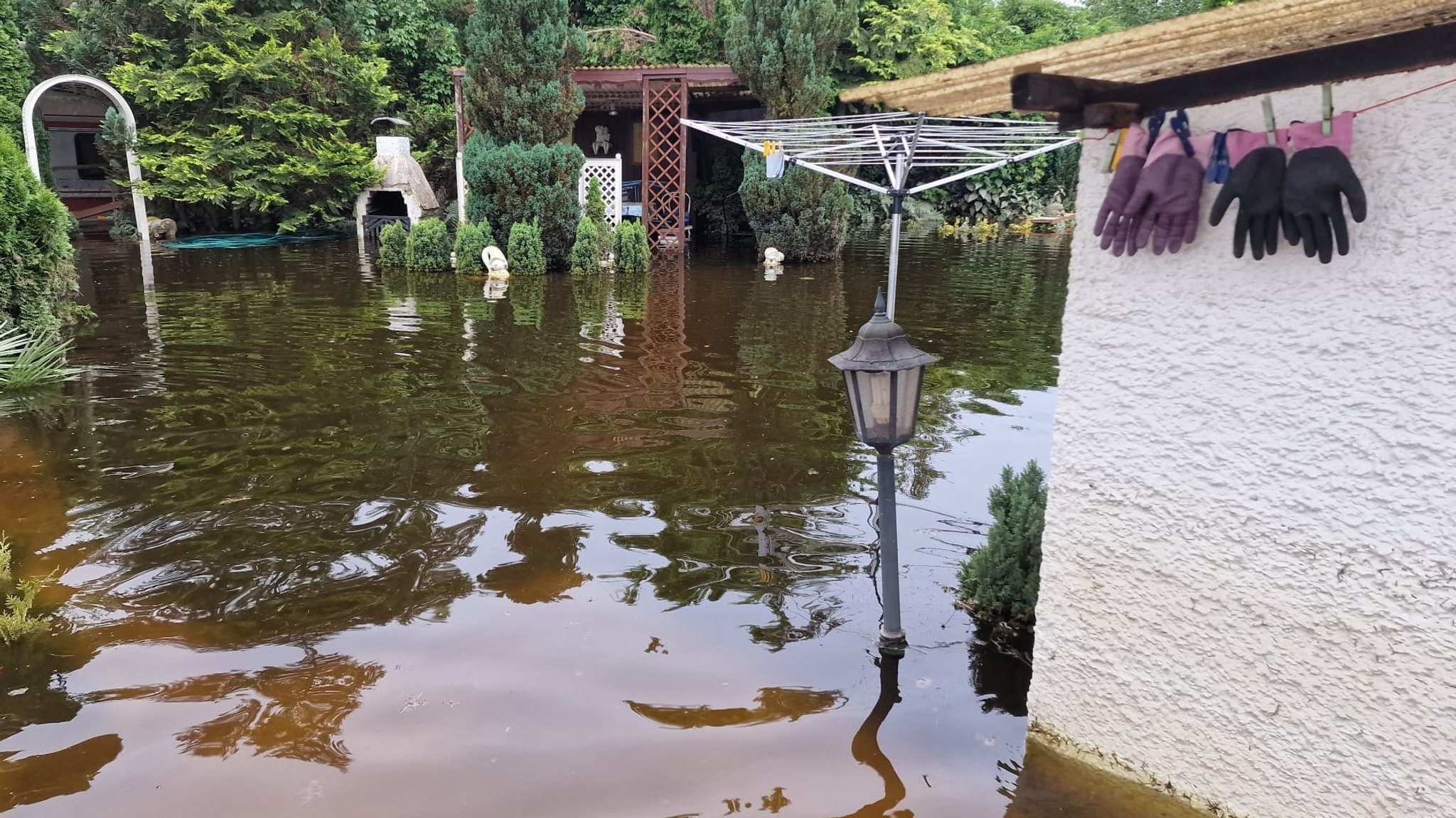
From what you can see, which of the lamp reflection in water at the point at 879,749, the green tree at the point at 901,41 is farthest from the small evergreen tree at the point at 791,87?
the lamp reflection in water at the point at 879,749

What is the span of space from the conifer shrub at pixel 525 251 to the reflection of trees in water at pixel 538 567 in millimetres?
10266

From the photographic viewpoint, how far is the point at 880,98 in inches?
117

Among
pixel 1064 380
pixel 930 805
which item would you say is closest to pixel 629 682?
pixel 930 805

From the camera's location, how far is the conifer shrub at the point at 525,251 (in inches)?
602

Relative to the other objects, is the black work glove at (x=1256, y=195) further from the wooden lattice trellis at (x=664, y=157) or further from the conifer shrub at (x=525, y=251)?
the wooden lattice trellis at (x=664, y=157)

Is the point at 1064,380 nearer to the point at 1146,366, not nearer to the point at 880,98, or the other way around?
the point at 1146,366

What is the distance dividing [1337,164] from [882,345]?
166 cm

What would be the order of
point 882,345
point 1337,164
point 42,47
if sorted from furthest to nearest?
point 42,47 < point 882,345 < point 1337,164

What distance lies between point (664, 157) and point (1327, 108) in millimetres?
16430

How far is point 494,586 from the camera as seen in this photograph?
4.93m

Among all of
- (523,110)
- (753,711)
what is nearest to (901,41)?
(523,110)

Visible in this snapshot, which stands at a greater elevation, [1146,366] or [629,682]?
[1146,366]

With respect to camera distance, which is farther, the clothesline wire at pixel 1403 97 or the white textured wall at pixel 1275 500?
the white textured wall at pixel 1275 500

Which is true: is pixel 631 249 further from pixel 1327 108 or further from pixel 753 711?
pixel 1327 108
